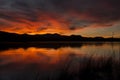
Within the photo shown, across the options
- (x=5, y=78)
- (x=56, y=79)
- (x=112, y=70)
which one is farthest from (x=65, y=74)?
(x=5, y=78)

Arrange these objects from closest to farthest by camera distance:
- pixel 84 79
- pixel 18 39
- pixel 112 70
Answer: pixel 84 79 < pixel 112 70 < pixel 18 39

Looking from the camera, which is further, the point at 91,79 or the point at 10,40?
the point at 10,40

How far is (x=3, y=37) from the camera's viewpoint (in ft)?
367

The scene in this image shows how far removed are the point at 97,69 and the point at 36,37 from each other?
133m

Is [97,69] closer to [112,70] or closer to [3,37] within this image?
[112,70]

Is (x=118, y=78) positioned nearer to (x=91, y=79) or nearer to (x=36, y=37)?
(x=91, y=79)

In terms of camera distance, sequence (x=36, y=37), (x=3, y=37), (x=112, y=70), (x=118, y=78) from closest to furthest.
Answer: (x=118, y=78) → (x=112, y=70) → (x=3, y=37) → (x=36, y=37)

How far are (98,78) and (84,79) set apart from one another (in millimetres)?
737

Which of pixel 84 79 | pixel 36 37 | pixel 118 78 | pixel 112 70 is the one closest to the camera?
pixel 118 78

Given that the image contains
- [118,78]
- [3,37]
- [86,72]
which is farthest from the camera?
[3,37]

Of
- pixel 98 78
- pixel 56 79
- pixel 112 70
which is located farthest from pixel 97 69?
pixel 56 79

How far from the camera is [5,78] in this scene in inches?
468

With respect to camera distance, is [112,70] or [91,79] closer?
[91,79]

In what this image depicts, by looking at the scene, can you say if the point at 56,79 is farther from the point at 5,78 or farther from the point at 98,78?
the point at 5,78
